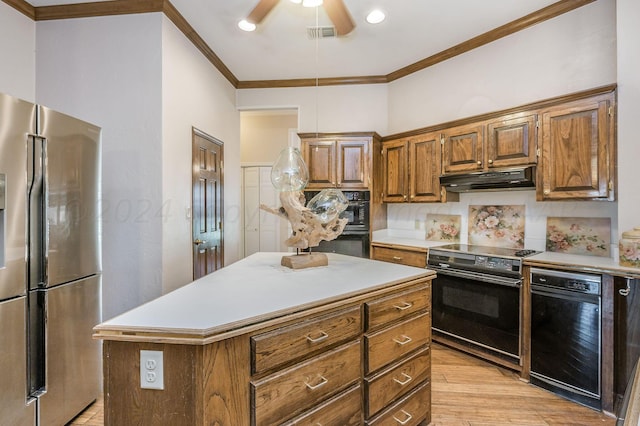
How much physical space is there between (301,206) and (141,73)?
6.21 ft

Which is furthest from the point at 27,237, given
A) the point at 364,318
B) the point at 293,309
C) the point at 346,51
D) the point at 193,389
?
the point at 346,51

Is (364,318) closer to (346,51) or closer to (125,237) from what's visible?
(125,237)

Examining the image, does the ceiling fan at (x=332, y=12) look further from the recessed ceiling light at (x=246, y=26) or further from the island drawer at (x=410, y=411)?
the island drawer at (x=410, y=411)

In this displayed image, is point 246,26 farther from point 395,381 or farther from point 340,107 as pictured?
point 395,381

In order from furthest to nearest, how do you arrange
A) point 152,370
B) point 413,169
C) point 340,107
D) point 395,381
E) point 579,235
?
point 340,107 < point 413,169 < point 579,235 < point 395,381 < point 152,370

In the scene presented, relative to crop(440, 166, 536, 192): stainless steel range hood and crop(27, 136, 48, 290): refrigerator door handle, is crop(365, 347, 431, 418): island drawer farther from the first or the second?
crop(27, 136, 48, 290): refrigerator door handle

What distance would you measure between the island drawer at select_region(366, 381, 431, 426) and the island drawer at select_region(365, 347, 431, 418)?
0.04 m

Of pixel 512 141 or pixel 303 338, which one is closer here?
pixel 303 338

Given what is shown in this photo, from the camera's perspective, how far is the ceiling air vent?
294 cm

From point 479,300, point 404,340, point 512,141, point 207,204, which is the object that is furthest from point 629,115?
point 207,204

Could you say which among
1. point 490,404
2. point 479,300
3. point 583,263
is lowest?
point 490,404

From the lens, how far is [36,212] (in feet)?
5.54

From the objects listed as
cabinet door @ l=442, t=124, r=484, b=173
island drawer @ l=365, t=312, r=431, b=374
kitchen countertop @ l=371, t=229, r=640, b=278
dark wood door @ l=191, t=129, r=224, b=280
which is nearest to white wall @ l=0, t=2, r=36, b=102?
dark wood door @ l=191, t=129, r=224, b=280

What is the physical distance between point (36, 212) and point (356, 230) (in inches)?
111
